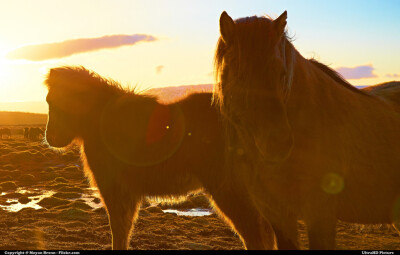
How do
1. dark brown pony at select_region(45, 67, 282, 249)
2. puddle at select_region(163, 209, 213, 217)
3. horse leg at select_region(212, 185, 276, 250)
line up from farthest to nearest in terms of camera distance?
puddle at select_region(163, 209, 213, 217), dark brown pony at select_region(45, 67, 282, 249), horse leg at select_region(212, 185, 276, 250)

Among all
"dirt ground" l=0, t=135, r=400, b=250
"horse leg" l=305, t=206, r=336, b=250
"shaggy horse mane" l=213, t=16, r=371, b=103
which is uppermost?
"shaggy horse mane" l=213, t=16, r=371, b=103

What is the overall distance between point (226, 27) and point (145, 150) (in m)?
3.30

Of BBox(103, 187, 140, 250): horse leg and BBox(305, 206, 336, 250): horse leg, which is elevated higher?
BBox(305, 206, 336, 250): horse leg

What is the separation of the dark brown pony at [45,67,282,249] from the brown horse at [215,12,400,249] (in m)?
2.33

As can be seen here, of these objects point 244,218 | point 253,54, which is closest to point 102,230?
point 244,218

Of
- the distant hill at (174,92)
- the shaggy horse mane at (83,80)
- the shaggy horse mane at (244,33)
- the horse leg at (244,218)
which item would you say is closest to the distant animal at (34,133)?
the shaggy horse mane at (83,80)

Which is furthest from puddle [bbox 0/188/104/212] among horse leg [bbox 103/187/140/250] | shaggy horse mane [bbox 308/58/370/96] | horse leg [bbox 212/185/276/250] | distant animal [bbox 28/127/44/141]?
distant animal [bbox 28/127/44/141]

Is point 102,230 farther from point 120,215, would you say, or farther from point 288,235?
point 288,235

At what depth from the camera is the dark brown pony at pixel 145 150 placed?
16.3ft

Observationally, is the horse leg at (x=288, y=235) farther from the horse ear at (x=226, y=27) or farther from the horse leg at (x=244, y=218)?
the horse leg at (x=244, y=218)

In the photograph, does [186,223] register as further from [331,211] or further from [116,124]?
[331,211]

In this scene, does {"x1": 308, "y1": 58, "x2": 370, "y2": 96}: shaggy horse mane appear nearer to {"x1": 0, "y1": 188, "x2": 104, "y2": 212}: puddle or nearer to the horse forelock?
the horse forelock

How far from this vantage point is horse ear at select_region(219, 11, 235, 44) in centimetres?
230

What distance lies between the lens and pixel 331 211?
2217mm
